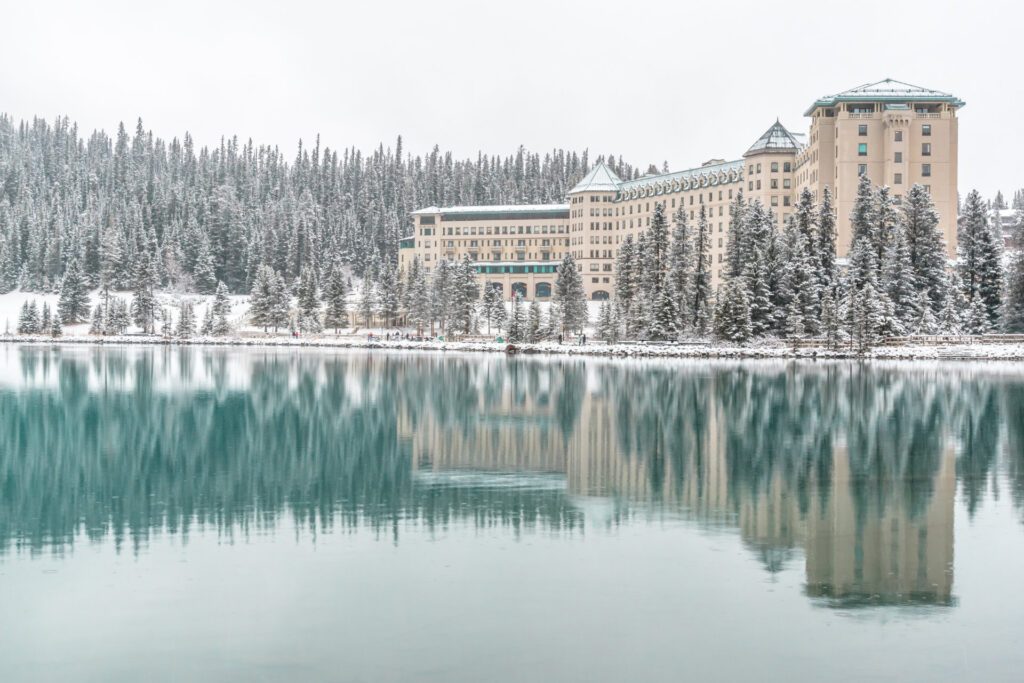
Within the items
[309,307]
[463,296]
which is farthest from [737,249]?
[309,307]

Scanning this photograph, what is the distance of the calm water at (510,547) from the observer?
1133cm

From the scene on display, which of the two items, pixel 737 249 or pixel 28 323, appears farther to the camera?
pixel 28 323

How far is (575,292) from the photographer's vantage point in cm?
10462

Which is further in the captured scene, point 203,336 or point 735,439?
point 203,336

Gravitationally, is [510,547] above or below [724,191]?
below

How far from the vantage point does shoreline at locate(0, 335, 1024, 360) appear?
73625 millimetres

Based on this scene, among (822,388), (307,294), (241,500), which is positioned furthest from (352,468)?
(307,294)

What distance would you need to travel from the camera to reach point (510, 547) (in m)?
16.1

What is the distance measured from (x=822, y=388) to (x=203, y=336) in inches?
3533

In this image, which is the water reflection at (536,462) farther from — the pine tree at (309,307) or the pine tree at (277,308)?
the pine tree at (277,308)

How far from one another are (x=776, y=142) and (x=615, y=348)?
168 ft

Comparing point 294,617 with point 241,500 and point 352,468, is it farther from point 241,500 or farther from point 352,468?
point 352,468

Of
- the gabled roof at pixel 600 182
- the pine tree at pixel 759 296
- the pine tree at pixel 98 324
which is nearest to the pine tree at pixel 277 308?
the pine tree at pixel 98 324

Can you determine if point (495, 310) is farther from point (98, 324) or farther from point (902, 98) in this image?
point (98, 324)
